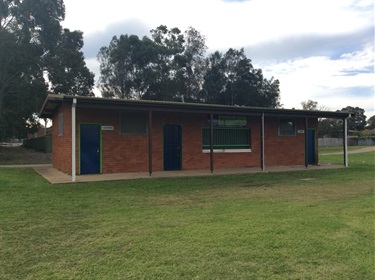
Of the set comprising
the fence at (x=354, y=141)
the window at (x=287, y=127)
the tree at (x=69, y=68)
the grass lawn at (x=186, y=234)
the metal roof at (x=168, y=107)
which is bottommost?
the grass lawn at (x=186, y=234)

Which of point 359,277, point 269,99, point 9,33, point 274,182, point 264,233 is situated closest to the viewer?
point 359,277

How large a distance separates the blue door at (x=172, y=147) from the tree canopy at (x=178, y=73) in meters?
29.0

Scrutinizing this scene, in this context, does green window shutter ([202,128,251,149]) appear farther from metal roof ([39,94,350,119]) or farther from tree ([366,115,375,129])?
tree ([366,115,375,129])

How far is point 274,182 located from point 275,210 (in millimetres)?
5363

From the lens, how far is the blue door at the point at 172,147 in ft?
54.6

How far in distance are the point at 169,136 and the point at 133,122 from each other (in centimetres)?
182

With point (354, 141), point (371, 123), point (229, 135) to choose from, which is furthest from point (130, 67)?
point (371, 123)

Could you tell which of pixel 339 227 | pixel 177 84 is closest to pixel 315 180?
pixel 339 227

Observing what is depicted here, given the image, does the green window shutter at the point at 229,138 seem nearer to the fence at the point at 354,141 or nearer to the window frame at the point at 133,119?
the window frame at the point at 133,119

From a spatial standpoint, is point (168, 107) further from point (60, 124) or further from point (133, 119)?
point (60, 124)

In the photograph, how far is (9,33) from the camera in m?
27.1

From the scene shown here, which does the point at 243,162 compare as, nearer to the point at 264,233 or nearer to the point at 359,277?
the point at 264,233

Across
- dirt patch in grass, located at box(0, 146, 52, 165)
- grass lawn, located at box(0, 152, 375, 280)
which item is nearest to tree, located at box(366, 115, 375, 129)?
dirt patch in grass, located at box(0, 146, 52, 165)

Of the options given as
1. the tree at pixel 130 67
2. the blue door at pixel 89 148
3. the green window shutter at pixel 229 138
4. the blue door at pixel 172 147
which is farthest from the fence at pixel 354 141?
the blue door at pixel 89 148
